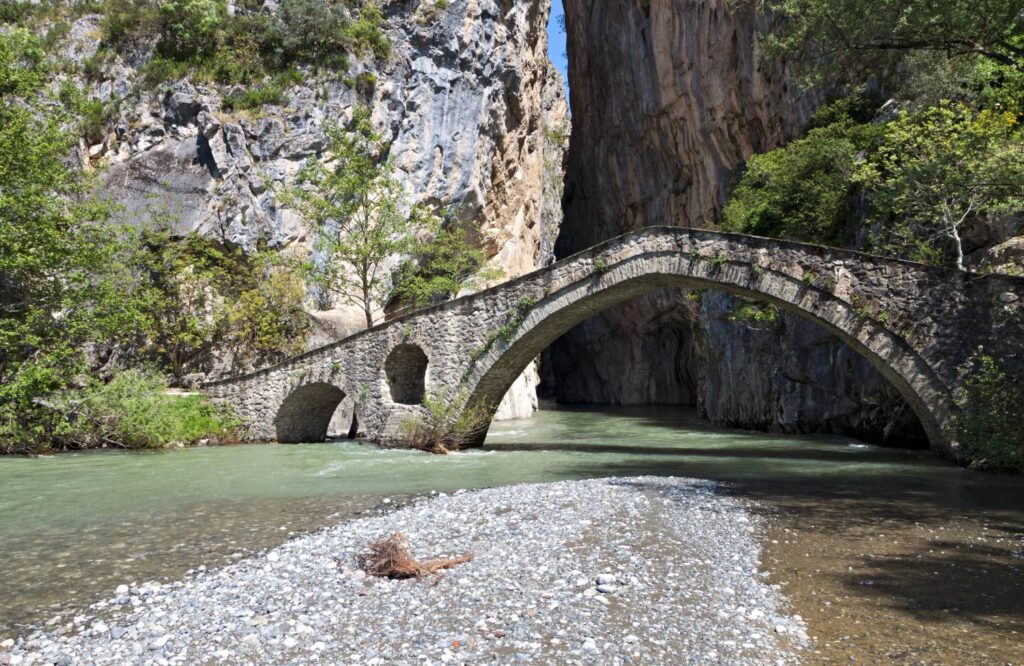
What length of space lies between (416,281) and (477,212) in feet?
18.8

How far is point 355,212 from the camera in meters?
20.6

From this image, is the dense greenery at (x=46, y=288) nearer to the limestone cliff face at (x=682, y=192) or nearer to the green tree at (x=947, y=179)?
the limestone cliff face at (x=682, y=192)

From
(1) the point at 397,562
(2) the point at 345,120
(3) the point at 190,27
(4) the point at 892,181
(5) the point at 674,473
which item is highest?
(3) the point at 190,27

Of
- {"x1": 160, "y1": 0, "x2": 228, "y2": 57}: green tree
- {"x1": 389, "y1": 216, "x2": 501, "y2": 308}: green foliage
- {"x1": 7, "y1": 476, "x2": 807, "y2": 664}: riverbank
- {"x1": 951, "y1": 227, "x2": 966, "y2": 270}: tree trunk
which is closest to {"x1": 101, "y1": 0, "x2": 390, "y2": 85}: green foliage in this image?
{"x1": 160, "y1": 0, "x2": 228, "y2": 57}: green tree

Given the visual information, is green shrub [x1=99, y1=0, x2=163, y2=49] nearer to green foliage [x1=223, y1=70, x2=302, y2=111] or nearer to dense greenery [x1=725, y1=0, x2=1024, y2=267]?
green foliage [x1=223, y1=70, x2=302, y2=111]

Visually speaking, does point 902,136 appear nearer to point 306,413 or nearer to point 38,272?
point 306,413

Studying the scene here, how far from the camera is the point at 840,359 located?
15250 mm

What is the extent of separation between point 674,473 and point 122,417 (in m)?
11.1

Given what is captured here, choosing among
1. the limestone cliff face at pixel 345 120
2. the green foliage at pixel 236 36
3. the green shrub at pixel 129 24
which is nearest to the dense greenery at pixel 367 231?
the limestone cliff face at pixel 345 120

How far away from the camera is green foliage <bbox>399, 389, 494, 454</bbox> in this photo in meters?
14.0

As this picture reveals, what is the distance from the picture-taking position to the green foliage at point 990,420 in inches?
370

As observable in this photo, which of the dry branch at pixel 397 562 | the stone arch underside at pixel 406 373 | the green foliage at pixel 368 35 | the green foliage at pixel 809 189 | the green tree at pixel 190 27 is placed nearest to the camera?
the dry branch at pixel 397 562

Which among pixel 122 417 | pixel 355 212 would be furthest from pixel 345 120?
pixel 122 417

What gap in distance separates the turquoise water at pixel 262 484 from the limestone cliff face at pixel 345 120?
10059 mm
